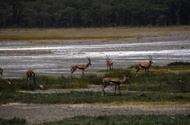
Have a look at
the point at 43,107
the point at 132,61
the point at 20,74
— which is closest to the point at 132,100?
the point at 43,107

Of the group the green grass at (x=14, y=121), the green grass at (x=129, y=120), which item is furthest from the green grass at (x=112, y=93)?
the green grass at (x=14, y=121)

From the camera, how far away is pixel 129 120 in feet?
51.3

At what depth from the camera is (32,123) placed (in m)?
15.8

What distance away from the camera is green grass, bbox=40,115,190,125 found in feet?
49.6

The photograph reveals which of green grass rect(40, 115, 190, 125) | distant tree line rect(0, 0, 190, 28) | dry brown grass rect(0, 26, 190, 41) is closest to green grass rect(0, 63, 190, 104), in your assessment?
green grass rect(40, 115, 190, 125)

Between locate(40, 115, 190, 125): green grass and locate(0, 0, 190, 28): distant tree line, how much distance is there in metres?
118

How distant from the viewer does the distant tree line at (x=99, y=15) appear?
13538 cm

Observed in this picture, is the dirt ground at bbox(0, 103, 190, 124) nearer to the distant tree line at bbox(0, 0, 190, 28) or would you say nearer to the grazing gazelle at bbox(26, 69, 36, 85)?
the grazing gazelle at bbox(26, 69, 36, 85)

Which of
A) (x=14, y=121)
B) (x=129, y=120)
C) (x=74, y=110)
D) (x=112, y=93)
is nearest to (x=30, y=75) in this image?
(x=112, y=93)

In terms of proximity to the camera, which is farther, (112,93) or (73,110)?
(112,93)

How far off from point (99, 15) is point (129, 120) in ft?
403

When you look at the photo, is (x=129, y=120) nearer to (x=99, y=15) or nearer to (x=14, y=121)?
(x=14, y=121)

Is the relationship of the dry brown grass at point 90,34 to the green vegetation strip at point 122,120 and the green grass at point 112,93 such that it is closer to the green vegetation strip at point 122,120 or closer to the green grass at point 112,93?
the green grass at point 112,93

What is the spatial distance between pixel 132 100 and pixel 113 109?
5.57ft
